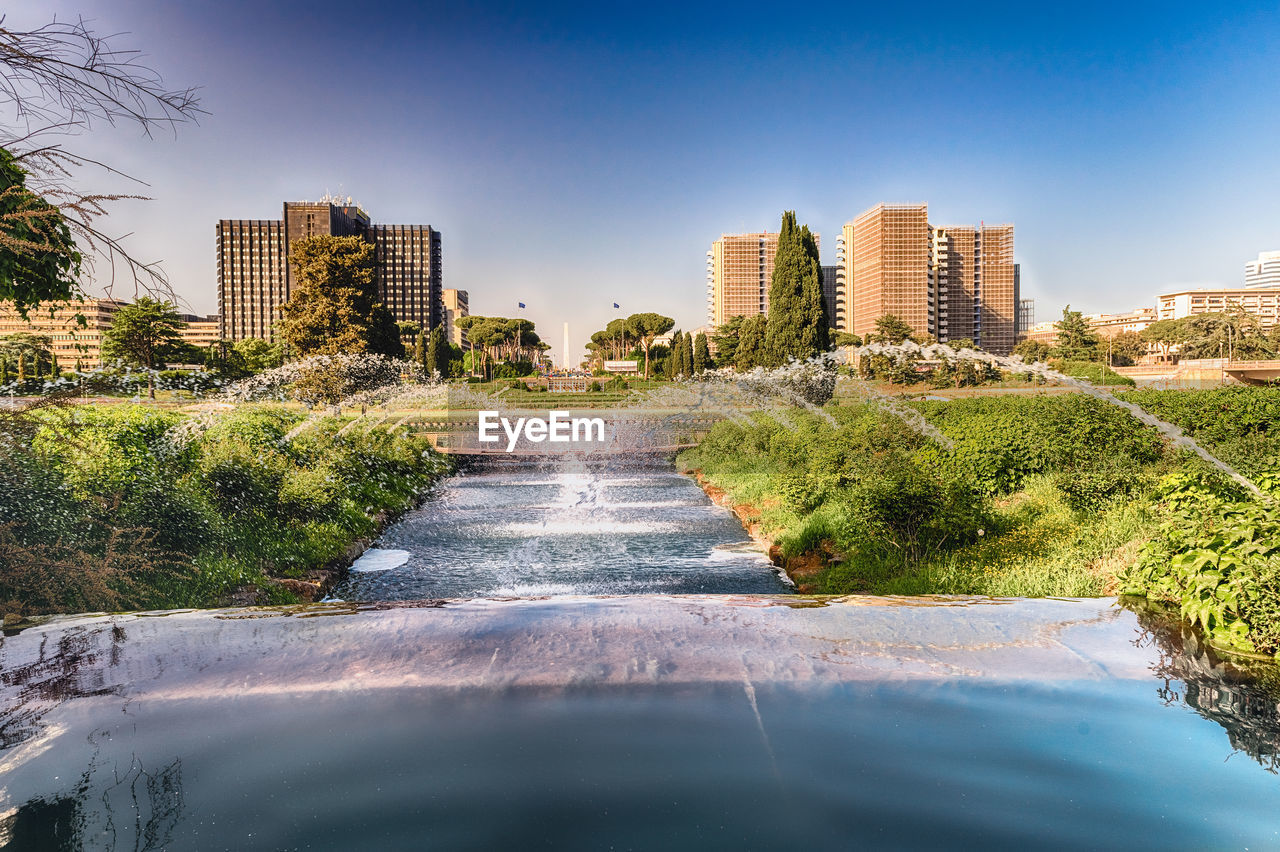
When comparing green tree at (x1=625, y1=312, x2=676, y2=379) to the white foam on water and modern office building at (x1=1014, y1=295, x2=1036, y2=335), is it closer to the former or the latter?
the white foam on water

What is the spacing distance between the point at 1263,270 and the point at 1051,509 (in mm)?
196809

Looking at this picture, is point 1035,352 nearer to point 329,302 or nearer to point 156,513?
point 329,302

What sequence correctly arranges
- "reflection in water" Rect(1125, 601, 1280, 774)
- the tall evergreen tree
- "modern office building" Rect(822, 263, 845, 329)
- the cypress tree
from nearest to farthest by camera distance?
"reflection in water" Rect(1125, 601, 1280, 774) → the tall evergreen tree → the cypress tree → "modern office building" Rect(822, 263, 845, 329)

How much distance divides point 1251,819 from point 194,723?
3.20 meters

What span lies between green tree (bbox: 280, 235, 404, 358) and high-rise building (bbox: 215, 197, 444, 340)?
69.5 metres

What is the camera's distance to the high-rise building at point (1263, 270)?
151 m

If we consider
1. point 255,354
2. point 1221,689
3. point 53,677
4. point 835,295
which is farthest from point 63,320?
point 835,295

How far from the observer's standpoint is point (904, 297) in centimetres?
8588

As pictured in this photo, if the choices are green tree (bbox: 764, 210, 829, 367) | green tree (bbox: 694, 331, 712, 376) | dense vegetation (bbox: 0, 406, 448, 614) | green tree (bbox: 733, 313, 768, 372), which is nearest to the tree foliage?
green tree (bbox: 764, 210, 829, 367)

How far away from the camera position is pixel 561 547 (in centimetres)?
820

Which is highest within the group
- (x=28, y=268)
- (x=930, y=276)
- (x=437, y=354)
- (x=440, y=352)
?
(x=930, y=276)

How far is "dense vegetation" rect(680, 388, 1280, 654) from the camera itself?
3.54 m

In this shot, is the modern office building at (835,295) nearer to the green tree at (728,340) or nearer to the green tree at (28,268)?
the green tree at (728,340)

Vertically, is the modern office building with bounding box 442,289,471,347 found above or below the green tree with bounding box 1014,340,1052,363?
above
